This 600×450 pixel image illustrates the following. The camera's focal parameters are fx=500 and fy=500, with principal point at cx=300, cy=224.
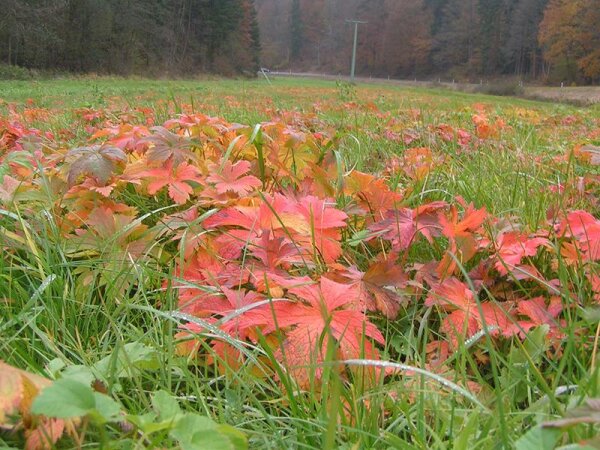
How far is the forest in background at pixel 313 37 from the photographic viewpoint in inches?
1364

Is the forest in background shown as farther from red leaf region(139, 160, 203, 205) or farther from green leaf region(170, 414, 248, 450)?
green leaf region(170, 414, 248, 450)

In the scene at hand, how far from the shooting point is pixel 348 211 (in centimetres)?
136

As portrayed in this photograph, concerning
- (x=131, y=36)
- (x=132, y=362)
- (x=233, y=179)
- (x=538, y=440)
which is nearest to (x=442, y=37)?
(x=131, y=36)

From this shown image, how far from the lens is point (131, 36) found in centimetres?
3956

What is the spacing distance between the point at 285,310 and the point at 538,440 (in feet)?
1.62

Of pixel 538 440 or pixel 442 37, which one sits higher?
pixel 442 37

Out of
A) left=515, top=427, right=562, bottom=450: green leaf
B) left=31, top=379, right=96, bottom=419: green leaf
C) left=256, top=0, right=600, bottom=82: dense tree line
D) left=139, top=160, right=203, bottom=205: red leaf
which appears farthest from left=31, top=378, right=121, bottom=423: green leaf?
left=256, top=0, right=600, bottom=82: dense tree line

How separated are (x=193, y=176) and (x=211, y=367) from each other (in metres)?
0.67

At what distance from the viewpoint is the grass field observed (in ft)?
2.20

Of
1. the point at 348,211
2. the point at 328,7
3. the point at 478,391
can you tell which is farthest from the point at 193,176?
the point at 328,7

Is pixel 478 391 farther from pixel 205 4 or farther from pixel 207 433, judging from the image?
pixel 205 4

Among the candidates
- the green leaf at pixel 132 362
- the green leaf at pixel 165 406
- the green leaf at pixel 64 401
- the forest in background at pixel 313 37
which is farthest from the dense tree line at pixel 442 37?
the green leaf at pixel 64 401

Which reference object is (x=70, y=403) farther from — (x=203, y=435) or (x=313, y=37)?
(x=313, y=37)

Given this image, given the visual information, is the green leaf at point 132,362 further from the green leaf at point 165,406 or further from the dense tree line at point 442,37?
the dense tree line at point 442,37
